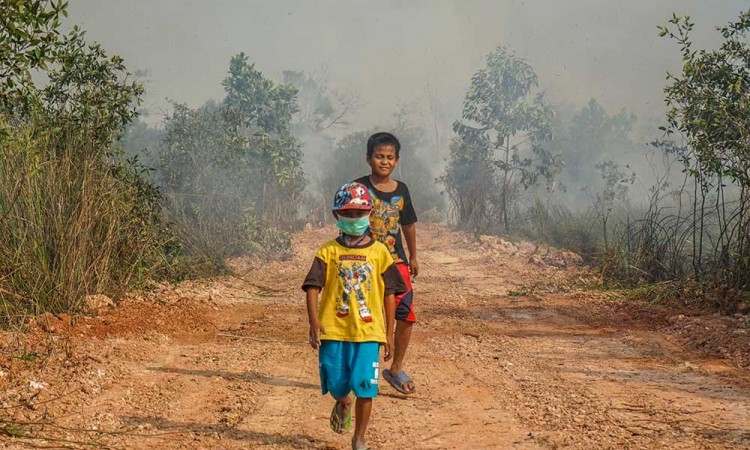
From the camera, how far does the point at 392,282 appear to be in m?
4.29

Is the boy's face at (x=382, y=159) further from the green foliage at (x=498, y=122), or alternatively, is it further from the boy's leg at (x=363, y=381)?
the green foliage at (x=498, y=122)

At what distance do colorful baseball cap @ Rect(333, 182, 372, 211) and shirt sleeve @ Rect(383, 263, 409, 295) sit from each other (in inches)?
13.5

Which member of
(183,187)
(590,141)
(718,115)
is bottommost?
(183,187)

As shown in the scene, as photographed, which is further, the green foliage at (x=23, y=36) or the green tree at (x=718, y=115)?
the green tree at (x=718, y=115)

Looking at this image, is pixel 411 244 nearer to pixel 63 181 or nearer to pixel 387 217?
pixel 387 217

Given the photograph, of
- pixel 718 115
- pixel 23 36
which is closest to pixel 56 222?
pixel 23 36

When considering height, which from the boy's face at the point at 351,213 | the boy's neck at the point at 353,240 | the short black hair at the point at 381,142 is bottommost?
→ the boy's neck at the point at 353,240

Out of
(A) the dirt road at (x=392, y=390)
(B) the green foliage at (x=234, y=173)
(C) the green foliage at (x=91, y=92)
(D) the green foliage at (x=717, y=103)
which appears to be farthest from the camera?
(B) the green foliage at (x=234, y=173)

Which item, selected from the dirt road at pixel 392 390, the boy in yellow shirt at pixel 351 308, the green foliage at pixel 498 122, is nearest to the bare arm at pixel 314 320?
the boy in yellow shirt at pixel 351 308

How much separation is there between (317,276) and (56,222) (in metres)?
4.05

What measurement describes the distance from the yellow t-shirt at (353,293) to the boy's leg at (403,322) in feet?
3.36

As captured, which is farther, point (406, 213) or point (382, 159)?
point (406, 213)

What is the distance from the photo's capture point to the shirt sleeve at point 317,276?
4.14m

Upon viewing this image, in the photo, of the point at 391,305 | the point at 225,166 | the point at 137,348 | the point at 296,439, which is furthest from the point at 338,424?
the point at 225,166
